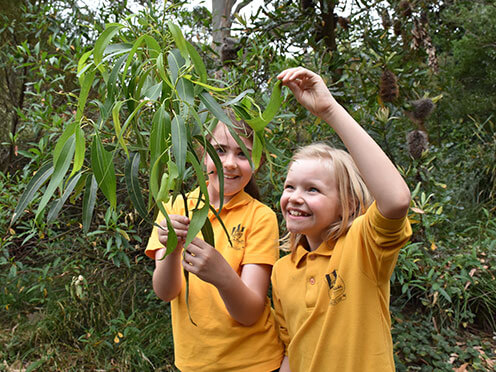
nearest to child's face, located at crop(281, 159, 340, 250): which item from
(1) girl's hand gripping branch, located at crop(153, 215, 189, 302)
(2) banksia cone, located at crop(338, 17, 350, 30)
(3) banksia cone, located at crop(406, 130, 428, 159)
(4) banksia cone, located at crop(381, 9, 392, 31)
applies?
(1) girl's hand gripping branch, located at crop(153, 215, 189, 302)

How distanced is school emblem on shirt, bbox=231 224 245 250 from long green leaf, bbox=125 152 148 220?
0.54 meters

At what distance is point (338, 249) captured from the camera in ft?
4.09

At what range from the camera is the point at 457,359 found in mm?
2434

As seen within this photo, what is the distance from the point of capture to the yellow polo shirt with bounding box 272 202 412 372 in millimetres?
1153

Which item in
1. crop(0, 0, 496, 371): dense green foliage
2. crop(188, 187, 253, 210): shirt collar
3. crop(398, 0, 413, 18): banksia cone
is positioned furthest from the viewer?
crop(398, 0, 413, 18): banksia cone

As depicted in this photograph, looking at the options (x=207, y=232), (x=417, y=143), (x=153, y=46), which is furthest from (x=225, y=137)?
(x=417, y=143)

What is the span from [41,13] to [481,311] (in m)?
3.78

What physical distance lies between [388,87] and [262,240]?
4.48 ft

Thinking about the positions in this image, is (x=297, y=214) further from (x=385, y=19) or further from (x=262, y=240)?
(x=385, y=19)

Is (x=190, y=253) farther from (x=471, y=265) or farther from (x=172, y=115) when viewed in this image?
(x=471, y=265)

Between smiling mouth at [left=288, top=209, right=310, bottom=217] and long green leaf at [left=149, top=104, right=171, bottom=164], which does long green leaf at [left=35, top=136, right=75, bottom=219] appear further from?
smiling mouth at [left=288, top=209, right=310, bottom=217]

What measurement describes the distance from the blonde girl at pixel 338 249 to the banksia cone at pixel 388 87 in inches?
43.6

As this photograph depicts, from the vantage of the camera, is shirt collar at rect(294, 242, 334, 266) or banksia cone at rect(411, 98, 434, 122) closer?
shirt collar at rect(294, 242, 334, 266)

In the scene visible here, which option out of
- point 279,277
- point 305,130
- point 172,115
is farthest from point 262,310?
point 305,130
